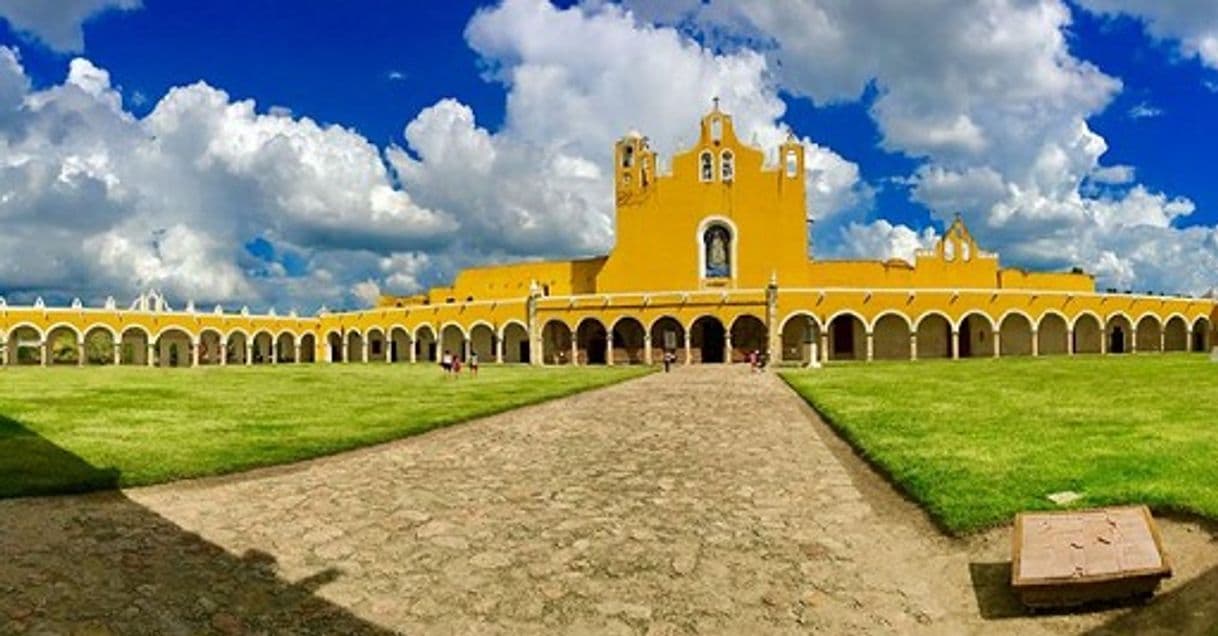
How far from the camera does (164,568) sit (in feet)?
21.0

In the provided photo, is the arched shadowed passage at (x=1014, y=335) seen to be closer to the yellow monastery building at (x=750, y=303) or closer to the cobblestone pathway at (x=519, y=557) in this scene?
the yellow monastery building at (x=750, y=303)

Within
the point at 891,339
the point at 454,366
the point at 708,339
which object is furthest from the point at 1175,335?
the point at 454,366

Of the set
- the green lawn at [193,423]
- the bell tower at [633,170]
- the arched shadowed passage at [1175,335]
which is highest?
the bell tower at [633,170]

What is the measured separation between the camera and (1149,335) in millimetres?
54562

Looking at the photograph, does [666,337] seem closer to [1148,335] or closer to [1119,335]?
[1119,335]

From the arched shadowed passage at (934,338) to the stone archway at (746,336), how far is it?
10178 mm

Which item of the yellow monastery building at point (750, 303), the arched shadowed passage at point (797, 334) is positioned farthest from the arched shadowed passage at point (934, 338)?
the arched shadowed passage at point (797, 334)

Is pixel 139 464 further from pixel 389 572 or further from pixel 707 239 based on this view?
pixel 707 239

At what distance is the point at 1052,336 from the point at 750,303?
65.8 feet

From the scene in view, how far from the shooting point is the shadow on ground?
5.39m

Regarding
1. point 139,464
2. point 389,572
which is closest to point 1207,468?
point 389,572

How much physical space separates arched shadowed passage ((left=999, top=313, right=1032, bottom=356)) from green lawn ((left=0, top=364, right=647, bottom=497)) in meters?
34.4

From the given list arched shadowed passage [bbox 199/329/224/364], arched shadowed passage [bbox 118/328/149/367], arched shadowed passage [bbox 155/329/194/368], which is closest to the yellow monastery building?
arched shadowed passage [bbox 118/328/149/367]

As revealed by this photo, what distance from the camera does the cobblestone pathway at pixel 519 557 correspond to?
18.2ft
